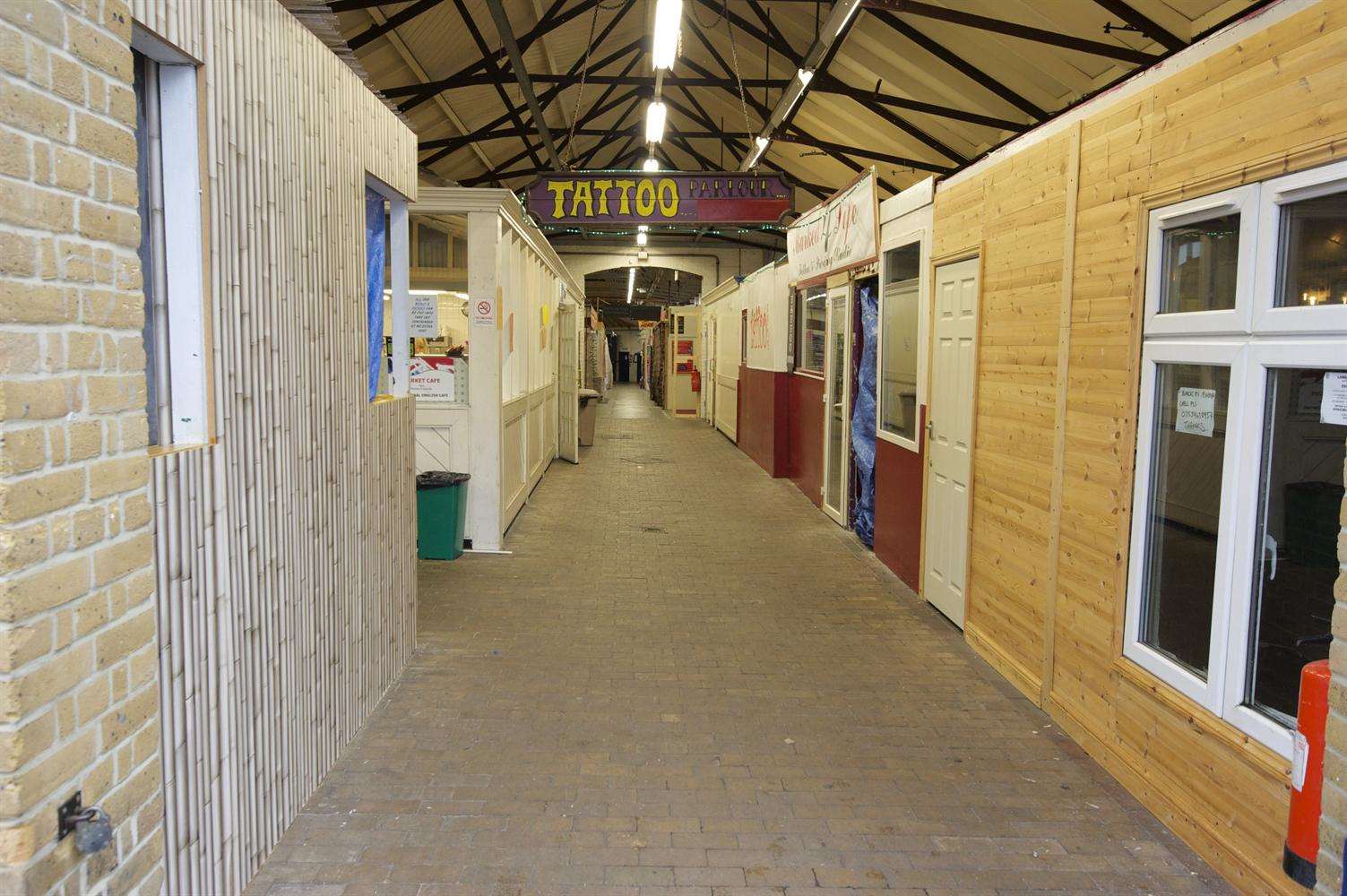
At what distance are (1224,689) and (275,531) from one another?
10.7 ft

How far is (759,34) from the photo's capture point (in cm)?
1200

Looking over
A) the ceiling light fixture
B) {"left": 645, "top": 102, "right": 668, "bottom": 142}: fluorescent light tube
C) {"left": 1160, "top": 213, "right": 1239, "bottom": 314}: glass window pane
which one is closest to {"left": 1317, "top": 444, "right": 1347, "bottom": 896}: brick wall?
{"left": 1160, "top": 213, "right": 1239, "bottom": 314}: glass window pane

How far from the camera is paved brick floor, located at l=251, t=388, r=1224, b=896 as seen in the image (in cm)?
306

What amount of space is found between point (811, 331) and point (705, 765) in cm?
748

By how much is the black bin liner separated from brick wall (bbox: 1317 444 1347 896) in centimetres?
594

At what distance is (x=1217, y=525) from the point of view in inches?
128

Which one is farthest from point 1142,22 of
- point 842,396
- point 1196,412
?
point 1196,412

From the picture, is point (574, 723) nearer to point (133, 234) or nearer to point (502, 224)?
point (133, 234)

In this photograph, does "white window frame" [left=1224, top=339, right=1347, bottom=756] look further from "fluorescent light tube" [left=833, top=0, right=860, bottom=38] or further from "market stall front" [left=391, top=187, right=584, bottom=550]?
Answer: "fluorescent light tube" [left=833, top=0, right=860, bottom=38]

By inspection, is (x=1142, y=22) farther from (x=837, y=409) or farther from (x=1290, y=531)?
(x=1290, y=531)

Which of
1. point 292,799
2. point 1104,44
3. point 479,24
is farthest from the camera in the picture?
point 479,24

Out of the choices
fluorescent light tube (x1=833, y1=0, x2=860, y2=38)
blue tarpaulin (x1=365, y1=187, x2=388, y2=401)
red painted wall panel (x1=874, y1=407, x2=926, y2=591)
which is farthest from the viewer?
fluorescent light tube (x1=833, y1=0, x2=860, y2=38)

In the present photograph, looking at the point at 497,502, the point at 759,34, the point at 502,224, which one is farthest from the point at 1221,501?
the point at 759,34

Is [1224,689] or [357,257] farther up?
[357,257]
